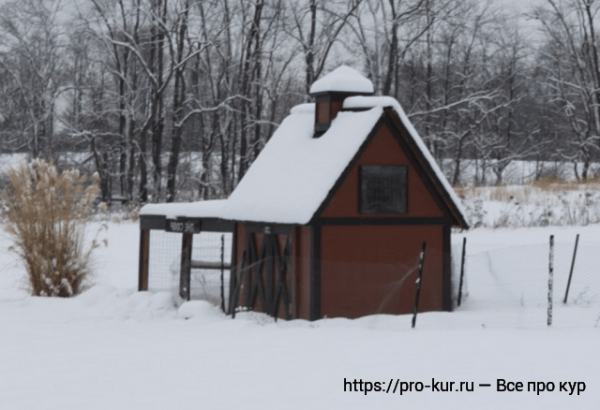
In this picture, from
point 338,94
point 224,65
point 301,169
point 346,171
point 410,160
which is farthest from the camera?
point 224,65

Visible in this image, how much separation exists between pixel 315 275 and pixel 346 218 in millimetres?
1172

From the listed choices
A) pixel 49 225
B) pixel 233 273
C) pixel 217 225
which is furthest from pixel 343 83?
pixel 49 225

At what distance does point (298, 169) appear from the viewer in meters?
17.6

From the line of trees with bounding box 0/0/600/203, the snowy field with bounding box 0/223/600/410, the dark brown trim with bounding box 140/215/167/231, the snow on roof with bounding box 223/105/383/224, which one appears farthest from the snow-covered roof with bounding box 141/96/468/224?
the line of trees with bounding box 0/0/600/203

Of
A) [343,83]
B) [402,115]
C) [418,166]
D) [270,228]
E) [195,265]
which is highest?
[343,83]

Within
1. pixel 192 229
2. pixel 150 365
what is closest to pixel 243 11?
pixel 192 229

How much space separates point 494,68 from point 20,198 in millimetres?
37775

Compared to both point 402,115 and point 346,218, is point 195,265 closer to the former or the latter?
point 346,218

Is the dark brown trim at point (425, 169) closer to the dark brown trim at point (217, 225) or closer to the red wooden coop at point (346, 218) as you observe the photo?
the red wooden coop at point (346, 218)

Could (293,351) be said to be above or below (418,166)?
below

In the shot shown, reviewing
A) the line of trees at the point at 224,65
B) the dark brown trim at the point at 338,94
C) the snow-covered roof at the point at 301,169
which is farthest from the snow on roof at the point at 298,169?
the line of trees at the point at 224,65

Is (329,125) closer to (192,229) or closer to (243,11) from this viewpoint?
(192,229)

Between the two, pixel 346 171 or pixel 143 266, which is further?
pixel 143 266

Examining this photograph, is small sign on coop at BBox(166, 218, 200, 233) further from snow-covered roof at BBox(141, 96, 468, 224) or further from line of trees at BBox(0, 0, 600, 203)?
line of trees at BBox(0, 0, 600, 203)
